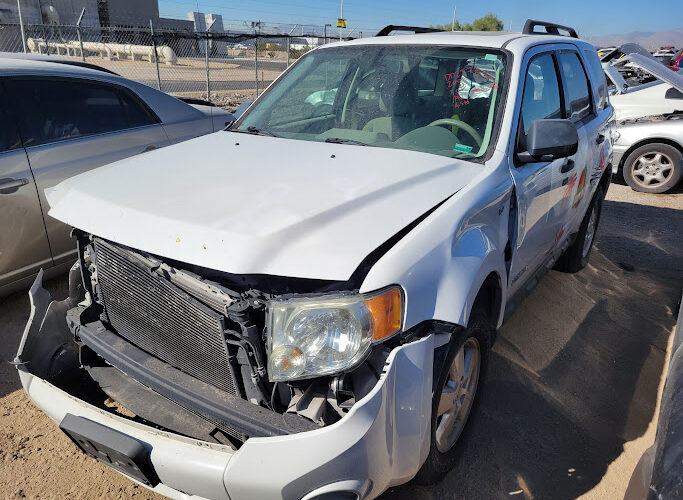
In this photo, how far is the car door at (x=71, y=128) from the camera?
141 inches

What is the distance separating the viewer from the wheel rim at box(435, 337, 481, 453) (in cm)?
222

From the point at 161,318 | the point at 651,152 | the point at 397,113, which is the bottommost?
the point at 651,152

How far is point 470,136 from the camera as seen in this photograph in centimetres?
271

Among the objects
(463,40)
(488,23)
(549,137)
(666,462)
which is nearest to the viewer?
(666,462)

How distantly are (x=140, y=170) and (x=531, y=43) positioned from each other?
7.72 feet

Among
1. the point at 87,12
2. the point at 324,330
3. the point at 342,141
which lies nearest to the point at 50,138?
the point at 342,141

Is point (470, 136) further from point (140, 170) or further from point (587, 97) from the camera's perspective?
point (587, 97)

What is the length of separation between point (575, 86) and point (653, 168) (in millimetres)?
5020

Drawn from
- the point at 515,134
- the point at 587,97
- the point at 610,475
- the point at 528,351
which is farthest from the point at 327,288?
the point at 587,97

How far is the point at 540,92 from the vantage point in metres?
3.21

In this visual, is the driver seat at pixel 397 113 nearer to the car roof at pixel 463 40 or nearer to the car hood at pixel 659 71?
the car roof at pixel 463 40

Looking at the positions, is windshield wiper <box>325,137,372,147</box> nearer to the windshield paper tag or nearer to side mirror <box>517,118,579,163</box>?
the windshield paper tag

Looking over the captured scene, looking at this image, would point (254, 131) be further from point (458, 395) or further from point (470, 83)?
point (458, 395)

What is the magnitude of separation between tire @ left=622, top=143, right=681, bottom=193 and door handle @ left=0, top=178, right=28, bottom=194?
800cm
